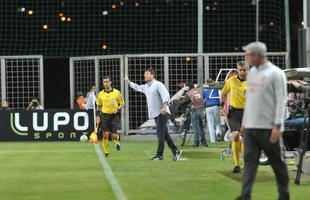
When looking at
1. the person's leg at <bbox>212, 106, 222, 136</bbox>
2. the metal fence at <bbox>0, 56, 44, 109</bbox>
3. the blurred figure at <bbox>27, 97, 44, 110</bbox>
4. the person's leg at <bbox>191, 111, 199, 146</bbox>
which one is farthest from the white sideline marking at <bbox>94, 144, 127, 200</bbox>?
the metal fence at <bbox>0, 56, 44, 109</bbox>

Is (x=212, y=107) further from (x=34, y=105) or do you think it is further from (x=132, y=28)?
(x=132, y=28)

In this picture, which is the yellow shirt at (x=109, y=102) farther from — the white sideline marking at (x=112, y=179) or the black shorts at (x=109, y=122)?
the white sideline marking at (x=112, y=179)

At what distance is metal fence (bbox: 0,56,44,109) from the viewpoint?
31359mm

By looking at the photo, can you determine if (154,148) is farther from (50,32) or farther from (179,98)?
(50,32)

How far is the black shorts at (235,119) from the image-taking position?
15.9 m

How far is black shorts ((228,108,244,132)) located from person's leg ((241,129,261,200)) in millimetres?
5172

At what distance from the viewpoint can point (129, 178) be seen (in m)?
14.7

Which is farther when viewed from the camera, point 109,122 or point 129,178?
point 109,122

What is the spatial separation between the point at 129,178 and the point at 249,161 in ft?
14.6

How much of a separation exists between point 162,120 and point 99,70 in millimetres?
12070

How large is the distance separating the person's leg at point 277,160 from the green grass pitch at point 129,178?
3.55 feet

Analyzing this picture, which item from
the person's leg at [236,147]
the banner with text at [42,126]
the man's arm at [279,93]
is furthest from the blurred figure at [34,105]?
the man's arm at [279,93]

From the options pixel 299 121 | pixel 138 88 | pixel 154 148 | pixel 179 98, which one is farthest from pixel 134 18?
pixel 299 121

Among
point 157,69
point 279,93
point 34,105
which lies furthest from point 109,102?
point 279,93
